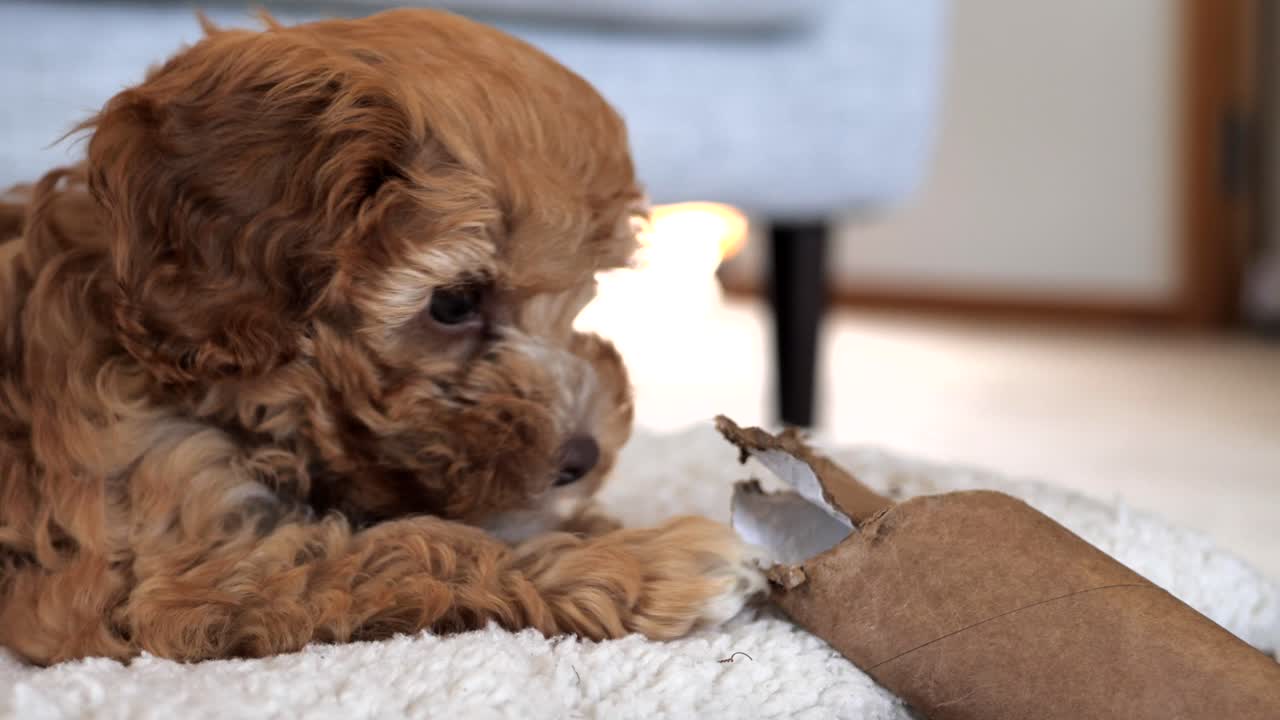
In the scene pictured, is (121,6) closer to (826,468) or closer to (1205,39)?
(826,468)

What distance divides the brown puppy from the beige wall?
408 centimetres

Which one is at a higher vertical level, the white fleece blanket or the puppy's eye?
the puppy's eye

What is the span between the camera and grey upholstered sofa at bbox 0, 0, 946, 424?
189cm

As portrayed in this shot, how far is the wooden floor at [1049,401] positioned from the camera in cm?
239

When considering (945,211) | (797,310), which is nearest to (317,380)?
(797,310)

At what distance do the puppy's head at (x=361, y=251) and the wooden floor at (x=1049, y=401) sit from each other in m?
0.49

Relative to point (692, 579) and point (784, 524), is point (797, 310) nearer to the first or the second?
point (784, 524)

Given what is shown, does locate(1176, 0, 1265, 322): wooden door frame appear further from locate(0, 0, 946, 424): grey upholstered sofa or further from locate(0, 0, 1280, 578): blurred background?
locate(0, 0, 946, 424): grey upholstered sofa

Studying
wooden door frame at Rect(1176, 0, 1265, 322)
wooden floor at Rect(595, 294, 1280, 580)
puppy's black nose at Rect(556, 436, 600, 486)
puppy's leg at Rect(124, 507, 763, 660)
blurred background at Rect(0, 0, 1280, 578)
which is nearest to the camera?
puppy's leg at Rect(124, 507, 763, 660)

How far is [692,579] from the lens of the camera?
1.06 meters

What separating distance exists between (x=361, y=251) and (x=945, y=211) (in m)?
4.66

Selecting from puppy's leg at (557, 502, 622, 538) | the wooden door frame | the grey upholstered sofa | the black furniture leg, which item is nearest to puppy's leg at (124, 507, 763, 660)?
puppy's leg at (557, 502, 622, 538)

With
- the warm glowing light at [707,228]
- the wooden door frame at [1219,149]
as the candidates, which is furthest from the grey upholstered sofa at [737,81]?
the warm glowing light at [707,228]

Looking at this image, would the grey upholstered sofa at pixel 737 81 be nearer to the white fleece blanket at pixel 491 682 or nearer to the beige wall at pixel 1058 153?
the white fleece blanket at pixel 491 682
